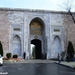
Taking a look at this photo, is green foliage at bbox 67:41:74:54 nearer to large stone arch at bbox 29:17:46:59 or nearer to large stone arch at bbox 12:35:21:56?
large stone arch at bbox 29:17:46:59

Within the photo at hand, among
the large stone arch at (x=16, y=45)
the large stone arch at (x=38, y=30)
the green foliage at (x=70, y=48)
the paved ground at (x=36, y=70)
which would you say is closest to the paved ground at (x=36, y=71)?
the paved ground at (x=36, y=70)

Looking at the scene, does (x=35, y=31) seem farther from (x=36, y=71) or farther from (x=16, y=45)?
(x=36, y=71)

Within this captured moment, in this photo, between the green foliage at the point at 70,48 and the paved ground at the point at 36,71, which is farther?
the green foliage at the point at 70,48

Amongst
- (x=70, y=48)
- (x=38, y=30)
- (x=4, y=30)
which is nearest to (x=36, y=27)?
(x=38, y=30)

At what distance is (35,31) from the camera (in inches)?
1481

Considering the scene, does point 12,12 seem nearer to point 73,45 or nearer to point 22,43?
point 22,43

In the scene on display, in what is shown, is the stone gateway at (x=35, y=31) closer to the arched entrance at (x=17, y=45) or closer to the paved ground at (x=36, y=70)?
the arched entrance at (x=17, y=45)

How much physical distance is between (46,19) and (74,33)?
5919 millimetres

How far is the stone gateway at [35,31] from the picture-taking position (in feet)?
115

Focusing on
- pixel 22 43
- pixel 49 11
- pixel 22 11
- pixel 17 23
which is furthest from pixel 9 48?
pixel 49 11

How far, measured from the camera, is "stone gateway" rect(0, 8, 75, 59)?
35.0 meters

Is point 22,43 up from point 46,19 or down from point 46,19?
down

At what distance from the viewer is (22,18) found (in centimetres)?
3575

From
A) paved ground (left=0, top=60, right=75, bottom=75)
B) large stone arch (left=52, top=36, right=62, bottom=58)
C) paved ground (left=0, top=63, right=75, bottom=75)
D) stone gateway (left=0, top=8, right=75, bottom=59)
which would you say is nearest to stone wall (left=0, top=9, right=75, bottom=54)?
stone gateway (left=0, top=8, right=75, bottom=59)
